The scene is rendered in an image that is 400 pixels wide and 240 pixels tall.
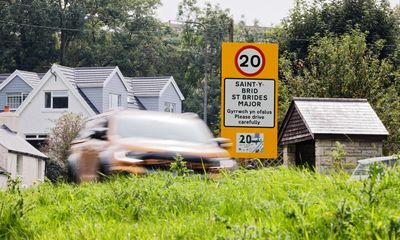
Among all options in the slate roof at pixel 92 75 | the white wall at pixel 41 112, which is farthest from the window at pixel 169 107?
the white wall at pixel 41 112

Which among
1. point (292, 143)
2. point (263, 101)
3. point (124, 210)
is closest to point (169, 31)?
point (292, 143)

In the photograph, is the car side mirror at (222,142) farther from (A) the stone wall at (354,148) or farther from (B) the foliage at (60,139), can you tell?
(B) the foliage at (60,139)

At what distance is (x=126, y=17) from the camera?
88.7 m

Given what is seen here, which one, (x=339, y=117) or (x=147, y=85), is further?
(x=147, y=85)

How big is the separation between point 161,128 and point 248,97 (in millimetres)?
1988

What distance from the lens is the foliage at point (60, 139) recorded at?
55656 millimetres

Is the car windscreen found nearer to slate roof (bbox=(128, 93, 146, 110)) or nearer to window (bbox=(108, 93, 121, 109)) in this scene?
window (bbox=(108, 93, 121, 109))

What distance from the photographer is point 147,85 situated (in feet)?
231

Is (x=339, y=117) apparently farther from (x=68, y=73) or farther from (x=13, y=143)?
(x=68, y=73)

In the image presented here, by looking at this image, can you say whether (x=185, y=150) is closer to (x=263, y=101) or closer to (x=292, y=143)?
(x=263, y=101)

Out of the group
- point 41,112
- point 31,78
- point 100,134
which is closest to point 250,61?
point 100,134

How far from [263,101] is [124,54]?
66.8m

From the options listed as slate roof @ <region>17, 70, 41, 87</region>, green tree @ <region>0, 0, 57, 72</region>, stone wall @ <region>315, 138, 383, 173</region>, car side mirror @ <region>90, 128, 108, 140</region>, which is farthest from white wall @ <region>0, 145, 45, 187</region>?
car side mirror @ <region>90, 128, 108, 140</region>

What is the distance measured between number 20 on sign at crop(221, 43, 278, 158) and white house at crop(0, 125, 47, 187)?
1394 inches
